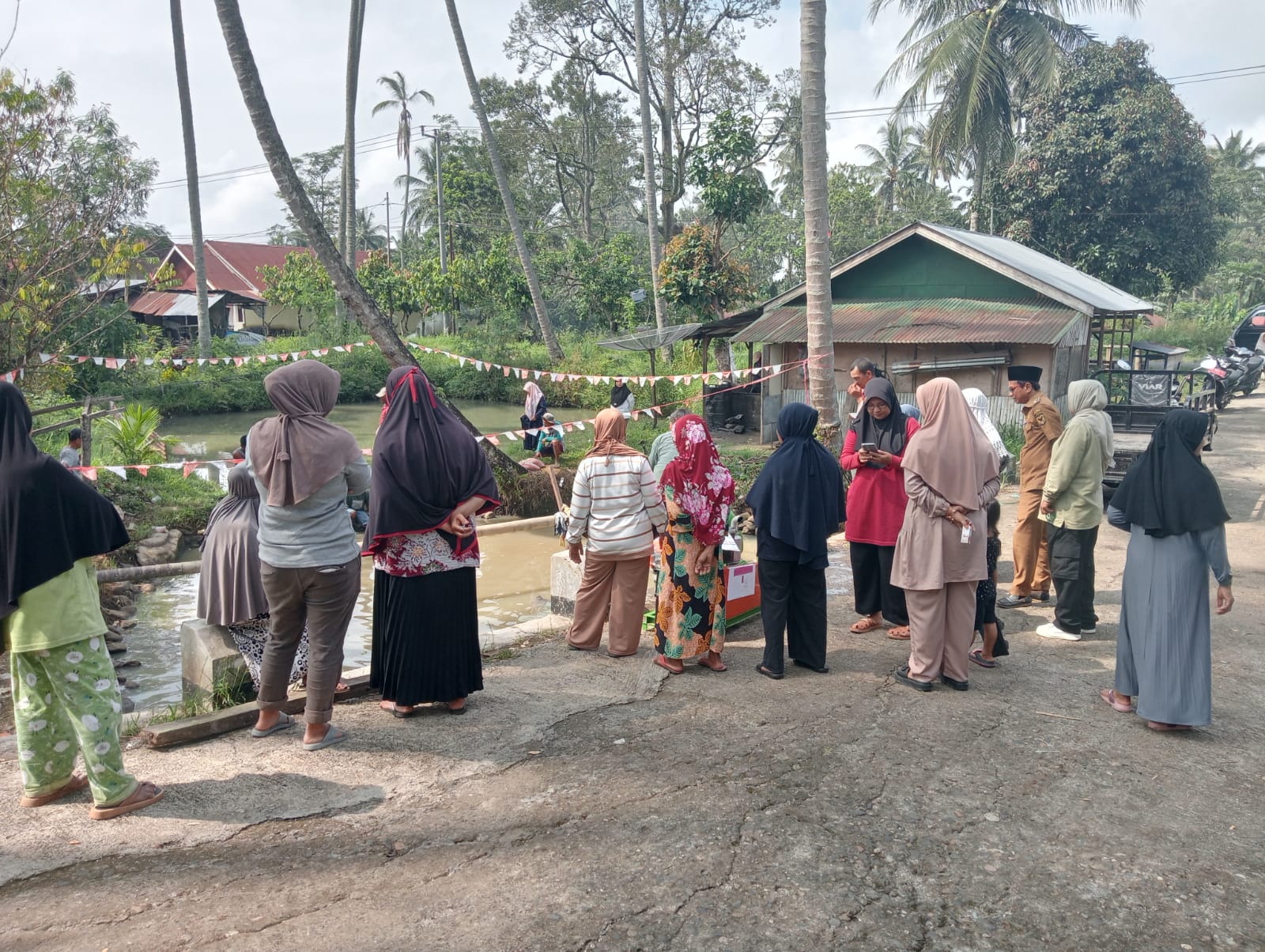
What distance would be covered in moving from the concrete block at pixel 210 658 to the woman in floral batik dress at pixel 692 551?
2.36 m

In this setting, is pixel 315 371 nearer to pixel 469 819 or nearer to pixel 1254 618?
pixel 469 819

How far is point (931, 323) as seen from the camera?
1499 cm

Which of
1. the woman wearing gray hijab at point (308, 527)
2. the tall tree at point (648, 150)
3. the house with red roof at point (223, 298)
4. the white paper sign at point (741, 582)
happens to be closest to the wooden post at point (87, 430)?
the woman wearing gray hijab at point (308, 527)

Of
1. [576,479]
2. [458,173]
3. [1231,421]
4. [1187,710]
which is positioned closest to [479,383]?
[458,173]

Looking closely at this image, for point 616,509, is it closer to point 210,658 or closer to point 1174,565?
point 210,658

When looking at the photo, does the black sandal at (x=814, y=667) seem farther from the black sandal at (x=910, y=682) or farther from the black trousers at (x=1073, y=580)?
the black trousers at (x=1073, y=580)

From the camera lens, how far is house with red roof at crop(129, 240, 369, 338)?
123 feet

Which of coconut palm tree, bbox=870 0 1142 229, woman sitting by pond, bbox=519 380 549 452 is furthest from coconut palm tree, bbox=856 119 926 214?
woman sitting by pond, bbox=519 380 549 452

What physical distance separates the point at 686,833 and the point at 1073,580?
3931 mm

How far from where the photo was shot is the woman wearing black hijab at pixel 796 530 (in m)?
5.29

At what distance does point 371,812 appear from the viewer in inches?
149

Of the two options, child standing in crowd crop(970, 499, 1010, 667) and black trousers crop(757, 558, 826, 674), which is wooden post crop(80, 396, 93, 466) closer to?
black trousers crop(757, 558, 826, 674)

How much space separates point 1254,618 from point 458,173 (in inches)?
1412

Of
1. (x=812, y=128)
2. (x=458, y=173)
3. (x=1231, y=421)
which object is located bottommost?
(x=1231, y=421)
